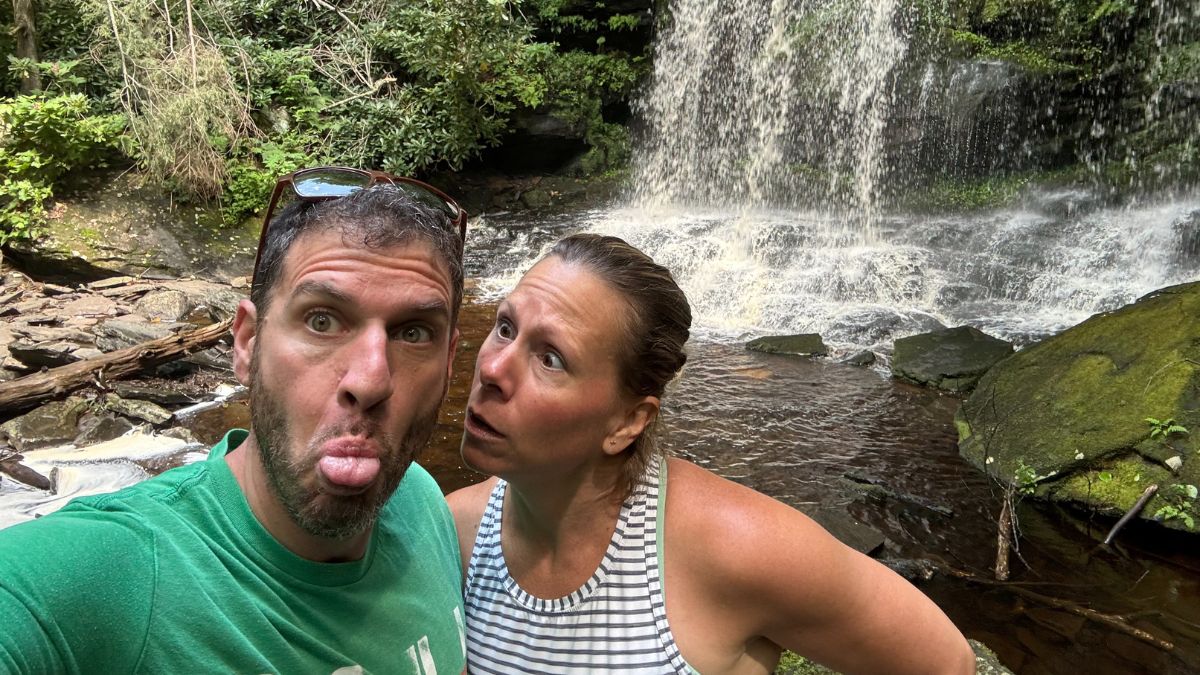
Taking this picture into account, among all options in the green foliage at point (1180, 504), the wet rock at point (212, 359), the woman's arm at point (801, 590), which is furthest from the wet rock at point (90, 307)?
the green foliage at point (1180, 504)

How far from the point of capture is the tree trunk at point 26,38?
11.8 m

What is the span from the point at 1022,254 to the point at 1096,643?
842cm

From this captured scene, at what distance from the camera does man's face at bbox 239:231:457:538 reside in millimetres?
1216

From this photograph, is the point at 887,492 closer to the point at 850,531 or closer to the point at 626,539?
the point at 850,531

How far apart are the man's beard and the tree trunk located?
13730 millimetres

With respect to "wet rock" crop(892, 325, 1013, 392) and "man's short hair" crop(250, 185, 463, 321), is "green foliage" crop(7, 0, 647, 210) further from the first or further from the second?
"man's short hair" crop(250, 185, 463, 321)

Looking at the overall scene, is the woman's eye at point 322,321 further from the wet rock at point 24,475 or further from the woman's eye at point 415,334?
the wet rock at point 24,475

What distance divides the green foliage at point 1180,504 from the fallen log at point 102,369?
6.20 meters

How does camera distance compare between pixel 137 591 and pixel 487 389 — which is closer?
pixel 137 591

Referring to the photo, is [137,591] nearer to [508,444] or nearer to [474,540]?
[508,444]

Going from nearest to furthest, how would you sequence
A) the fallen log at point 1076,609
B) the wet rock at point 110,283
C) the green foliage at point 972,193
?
1. the fallen log at point 1076,609
2. the wet rock at point 110,283
3. the green foliage at point 972,193

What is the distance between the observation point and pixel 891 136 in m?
13.6

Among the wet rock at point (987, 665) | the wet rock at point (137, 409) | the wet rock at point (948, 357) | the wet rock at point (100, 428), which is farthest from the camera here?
the wet rock at point (948, 357)

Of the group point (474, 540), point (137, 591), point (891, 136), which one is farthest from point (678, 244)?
point (137, 591)
